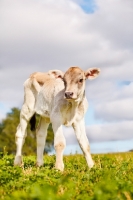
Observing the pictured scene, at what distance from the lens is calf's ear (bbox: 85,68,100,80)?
46.0ft

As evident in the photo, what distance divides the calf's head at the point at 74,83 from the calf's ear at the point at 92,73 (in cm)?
12

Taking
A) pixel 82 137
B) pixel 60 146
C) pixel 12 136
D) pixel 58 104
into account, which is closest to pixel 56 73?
pixel 58 104

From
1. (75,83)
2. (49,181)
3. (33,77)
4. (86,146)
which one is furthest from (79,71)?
(49,181)

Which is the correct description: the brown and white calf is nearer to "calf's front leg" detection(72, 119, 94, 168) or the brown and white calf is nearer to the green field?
"calf's front leg" detection(72, 119, 94, 168)

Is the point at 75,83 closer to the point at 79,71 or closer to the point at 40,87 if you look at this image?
the point at 79,71

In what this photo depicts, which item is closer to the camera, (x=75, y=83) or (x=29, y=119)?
(x=75, y=83)

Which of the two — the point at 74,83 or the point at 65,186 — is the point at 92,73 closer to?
the point at 74,83

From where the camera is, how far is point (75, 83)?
1324 cm

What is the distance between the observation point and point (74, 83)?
13211 mm

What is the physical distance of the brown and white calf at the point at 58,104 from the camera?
1321 centimetres

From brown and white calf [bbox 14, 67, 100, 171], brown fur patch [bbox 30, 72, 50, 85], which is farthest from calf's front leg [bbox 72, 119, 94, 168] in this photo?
brown fur patch [bbox 30, 72, 50, 85]

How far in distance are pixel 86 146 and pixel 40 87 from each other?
3.04 metres

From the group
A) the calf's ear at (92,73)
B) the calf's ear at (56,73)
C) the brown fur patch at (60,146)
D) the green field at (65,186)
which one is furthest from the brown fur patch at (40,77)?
the green field at (65,186)

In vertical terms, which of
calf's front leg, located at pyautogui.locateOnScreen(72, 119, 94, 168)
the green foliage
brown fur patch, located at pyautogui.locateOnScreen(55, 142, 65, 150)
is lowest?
brown fur patch, located at pyautogui.locateOnScreen(55, 142, 65, 150)
